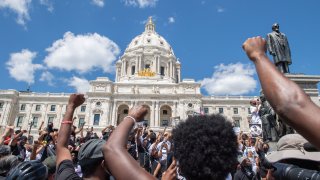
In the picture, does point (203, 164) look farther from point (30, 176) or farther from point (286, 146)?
point (30, 176)

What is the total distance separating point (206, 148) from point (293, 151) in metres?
1.20

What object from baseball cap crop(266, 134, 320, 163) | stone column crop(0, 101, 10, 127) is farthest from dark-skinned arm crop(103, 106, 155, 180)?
stone column crop(0, 101, 10, 127)

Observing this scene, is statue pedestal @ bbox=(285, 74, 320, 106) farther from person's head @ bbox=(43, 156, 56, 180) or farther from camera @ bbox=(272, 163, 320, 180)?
person's head @ bbox=(43, 156, 56, 180)

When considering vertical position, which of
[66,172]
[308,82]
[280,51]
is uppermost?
[280,51]

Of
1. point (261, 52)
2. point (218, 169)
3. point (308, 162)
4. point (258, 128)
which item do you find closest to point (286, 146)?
point (308, 162)

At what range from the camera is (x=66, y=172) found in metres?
2.45

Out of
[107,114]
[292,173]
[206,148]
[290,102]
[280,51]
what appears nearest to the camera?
[290,102]

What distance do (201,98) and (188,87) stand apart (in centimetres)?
429

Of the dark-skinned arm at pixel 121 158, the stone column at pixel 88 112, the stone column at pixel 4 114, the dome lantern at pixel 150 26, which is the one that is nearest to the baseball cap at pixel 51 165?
the dark-skinned arm at pixel 121 158

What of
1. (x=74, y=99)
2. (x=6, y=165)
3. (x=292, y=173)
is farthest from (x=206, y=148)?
(x=6, y=165)

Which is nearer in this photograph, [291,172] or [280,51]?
[291,172]

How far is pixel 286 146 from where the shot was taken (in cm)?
267

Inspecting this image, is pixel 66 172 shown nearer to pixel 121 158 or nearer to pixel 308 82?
pixel 121 158

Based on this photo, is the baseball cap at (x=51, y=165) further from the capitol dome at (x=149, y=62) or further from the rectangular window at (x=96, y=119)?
the capitol dome at (x=149, y=62)
